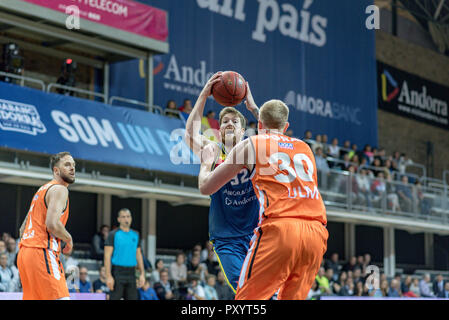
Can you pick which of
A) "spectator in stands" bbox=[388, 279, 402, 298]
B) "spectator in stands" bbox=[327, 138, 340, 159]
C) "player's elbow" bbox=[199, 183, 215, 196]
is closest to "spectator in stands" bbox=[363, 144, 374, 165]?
"spectator in stands" bbox=[327, 138, 340, 159]

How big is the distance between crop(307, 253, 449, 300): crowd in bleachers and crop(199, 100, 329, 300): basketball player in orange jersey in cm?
1380

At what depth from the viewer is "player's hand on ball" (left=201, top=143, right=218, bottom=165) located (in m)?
5.58

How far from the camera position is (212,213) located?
7.07m

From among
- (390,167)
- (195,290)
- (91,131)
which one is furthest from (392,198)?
(91,131)

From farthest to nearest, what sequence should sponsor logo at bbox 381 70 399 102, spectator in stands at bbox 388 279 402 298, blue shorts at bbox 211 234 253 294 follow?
sponsor logo at bbox 381 70 399 102
spectator in stands at bbox 388 279 402 298
blue shorts at bbox 211 234 253 294

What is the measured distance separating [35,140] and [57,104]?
108 centimetres

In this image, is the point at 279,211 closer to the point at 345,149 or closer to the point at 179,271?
the point at 179,271

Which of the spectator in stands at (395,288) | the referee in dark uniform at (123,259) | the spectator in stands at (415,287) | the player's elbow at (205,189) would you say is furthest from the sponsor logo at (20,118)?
the spectator in stands at (415,287)

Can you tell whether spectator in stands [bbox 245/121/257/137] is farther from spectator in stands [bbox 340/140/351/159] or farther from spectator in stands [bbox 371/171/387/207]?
spectator in stands [bbox 340/140/351/159]

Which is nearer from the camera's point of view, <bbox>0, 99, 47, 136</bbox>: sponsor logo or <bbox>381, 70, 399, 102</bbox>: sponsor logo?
<bbox>0, 99, 47, 136</bbox>: sponsor logo

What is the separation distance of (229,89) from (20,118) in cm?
919

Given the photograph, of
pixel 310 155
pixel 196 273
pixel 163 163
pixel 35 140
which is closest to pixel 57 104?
pixel 35 140
